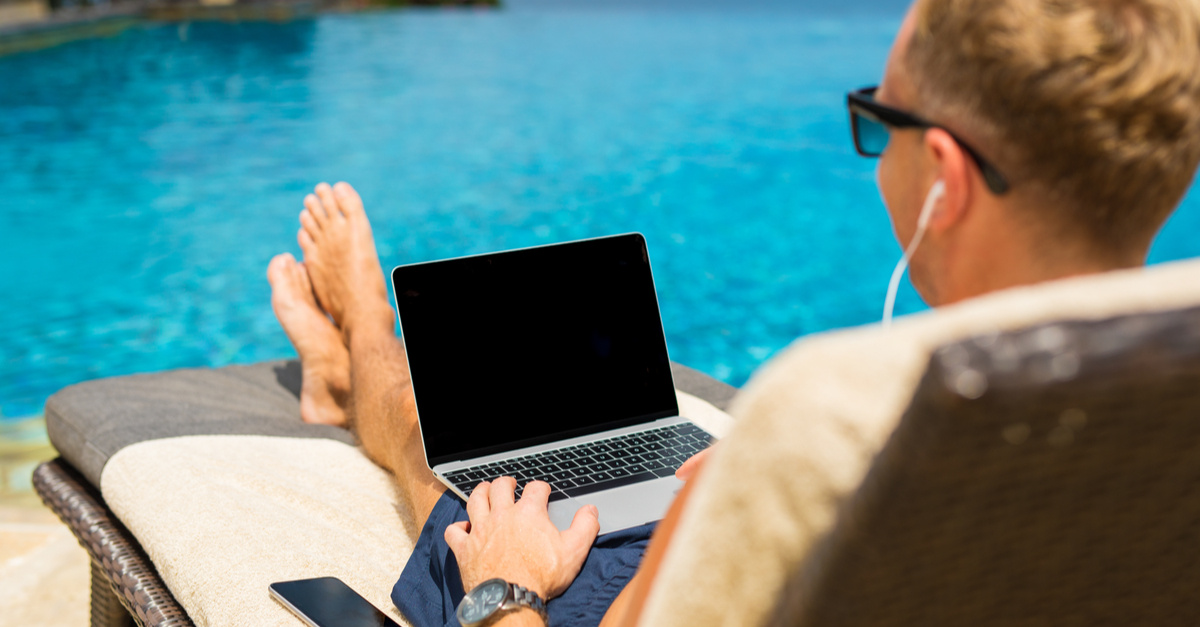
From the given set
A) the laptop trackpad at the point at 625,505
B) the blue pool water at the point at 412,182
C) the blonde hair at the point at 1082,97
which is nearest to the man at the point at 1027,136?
the blonde hair at the point at 1082,97

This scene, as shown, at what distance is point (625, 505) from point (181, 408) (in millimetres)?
1207

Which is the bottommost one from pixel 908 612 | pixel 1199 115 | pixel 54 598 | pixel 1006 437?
pixel 54 598

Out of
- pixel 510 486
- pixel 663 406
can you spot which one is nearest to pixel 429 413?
pixel 510 486

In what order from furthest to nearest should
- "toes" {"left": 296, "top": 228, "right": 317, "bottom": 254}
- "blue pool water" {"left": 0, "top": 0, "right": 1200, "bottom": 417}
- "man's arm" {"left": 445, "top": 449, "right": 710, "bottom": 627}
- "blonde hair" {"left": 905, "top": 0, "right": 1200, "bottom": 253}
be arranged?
"blue pool water" {"left": 0, "top": 0, "right": 1200, "bottom": 417}, "toes" {"left": 296, "top": 228, "right": 317, "bottom": 254}, "man's arm" {"left": 445, "top": 449, "right": 710, "bottom": 627}, "blonde hair" {"left": 905, "top": 0, "right": 1200, "bottom": 253}

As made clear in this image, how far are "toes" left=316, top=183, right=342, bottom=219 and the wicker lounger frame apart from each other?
99 centimetres

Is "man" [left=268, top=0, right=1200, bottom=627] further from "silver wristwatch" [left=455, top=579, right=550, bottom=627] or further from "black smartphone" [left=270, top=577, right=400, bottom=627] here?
"black smartphone" [left=270, top=577, right=400, bottom=627]

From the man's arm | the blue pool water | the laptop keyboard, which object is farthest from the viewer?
the blue pool water

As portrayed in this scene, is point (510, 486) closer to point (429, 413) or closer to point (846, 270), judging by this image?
point (429, 413)

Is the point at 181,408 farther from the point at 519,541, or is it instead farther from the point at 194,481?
the point at 519,541

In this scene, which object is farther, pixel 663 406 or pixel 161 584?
pixel 663 406

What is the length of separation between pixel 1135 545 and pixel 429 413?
1382mm

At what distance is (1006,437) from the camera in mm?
582

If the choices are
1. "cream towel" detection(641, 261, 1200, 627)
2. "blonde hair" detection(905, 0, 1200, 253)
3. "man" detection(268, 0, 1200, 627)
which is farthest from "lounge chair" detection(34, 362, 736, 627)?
"blonde hair" detection(905, 0, 1200, 253)

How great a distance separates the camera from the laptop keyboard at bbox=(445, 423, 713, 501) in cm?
179
